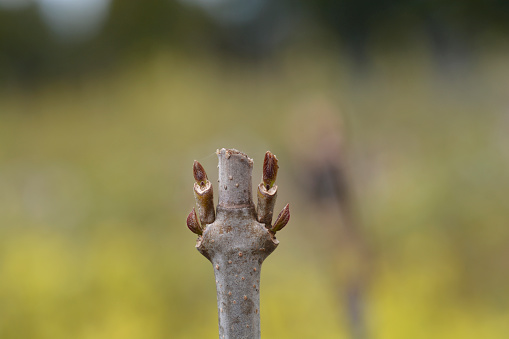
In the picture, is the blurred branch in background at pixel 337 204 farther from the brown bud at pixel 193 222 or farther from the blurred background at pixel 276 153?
the brown bud at pixel 193 222

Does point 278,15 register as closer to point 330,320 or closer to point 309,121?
point 309,121

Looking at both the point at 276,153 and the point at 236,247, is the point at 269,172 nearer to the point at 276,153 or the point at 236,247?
the point at 236,247

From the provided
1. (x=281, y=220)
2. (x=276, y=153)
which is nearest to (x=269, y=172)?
(x=281, y=220)

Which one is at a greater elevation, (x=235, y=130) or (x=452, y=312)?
(x=235, y=130)

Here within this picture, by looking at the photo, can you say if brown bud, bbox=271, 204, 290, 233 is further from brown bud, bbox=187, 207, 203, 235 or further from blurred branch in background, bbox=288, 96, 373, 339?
blurred branch in background, bbox=288, 96, 373, 339

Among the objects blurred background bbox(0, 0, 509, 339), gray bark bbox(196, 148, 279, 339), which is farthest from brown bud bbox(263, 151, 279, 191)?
blurred background bbox(0, 0, 509, 339)

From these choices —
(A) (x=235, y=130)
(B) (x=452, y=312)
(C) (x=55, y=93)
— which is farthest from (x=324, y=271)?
(C) (x=55, y=93)

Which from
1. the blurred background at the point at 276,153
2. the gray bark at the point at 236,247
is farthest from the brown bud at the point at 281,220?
the blurred background at the point at 276,153
